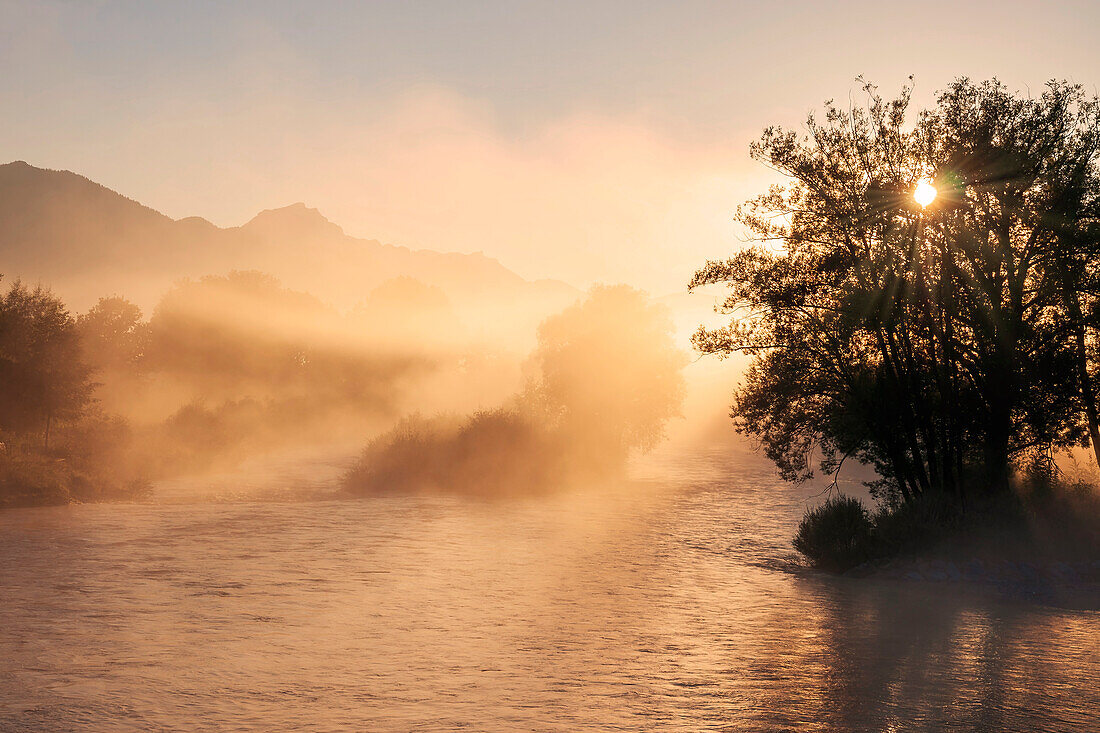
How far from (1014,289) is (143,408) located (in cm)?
8552

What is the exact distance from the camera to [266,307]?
378 feet

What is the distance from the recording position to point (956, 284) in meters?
27.7

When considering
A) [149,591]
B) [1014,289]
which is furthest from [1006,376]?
[149,591]

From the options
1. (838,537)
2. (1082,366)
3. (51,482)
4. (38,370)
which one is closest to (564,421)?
(38,370)

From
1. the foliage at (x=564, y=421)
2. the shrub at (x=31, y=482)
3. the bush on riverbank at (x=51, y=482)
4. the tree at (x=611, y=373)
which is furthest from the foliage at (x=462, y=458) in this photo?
the shrub at (x=31, y=482)

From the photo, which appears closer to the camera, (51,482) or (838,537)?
(838,537)

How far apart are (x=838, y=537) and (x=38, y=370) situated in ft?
136

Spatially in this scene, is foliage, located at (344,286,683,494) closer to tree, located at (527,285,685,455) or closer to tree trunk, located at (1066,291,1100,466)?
tree, located at (527,285,685,455)

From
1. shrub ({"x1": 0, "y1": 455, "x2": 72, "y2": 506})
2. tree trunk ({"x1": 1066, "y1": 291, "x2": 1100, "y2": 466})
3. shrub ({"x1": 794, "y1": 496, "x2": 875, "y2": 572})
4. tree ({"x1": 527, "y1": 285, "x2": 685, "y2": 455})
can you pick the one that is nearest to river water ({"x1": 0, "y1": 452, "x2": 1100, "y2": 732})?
shrub ({"x1": 794, "y1": 496, "x2": 875, "y2": 572})

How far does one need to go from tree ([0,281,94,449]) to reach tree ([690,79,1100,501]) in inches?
1530

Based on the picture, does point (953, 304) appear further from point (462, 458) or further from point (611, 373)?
point (611, 373)

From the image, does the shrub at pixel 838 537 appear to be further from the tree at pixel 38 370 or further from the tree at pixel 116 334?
the tree at pixel 116 334

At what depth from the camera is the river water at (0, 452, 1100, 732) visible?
13.3 metres

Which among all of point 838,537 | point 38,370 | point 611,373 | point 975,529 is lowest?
point 838,537
